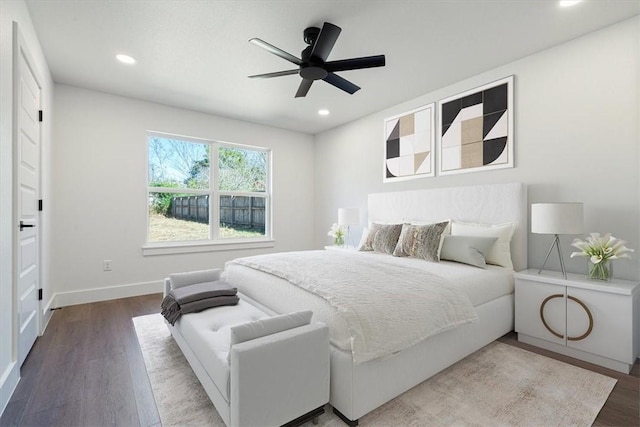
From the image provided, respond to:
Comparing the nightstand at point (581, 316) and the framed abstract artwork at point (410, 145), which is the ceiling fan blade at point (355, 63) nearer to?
the framed abstract artwork at point (410, 145)

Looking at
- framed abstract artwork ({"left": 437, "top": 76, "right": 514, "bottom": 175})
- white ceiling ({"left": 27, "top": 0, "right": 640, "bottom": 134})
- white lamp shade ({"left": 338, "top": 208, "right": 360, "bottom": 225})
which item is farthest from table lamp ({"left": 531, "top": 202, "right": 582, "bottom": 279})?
white lamp shade ({"left": 338, "top": 208, "right": 360, "bottom": 225})

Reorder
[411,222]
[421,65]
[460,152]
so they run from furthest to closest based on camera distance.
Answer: [411,222] < [460,152] < [421,65]

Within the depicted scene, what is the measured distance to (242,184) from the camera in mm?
5195

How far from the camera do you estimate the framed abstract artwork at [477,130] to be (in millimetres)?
3146

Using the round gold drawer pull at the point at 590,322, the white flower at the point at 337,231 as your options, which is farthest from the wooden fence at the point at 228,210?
the round gold drawer pull at the point at 590,322

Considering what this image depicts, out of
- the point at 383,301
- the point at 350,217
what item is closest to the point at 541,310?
the point at 383,301

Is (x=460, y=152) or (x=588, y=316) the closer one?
(x=588, y=316)

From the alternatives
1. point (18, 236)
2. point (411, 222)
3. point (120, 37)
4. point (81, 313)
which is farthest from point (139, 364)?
point (411, 222)

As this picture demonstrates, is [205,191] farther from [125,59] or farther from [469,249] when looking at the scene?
[469,249]

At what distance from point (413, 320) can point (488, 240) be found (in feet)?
5.14

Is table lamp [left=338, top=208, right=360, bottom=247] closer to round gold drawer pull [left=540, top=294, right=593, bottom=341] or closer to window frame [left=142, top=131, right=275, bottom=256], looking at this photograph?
window frame [left=142, top=131, right=275, bottom=256]

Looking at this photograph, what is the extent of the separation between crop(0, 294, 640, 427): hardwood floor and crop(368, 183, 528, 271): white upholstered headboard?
3.30 feet

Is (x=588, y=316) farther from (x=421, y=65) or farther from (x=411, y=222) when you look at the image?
(x=421, y=65)

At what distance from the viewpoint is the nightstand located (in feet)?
6.88
